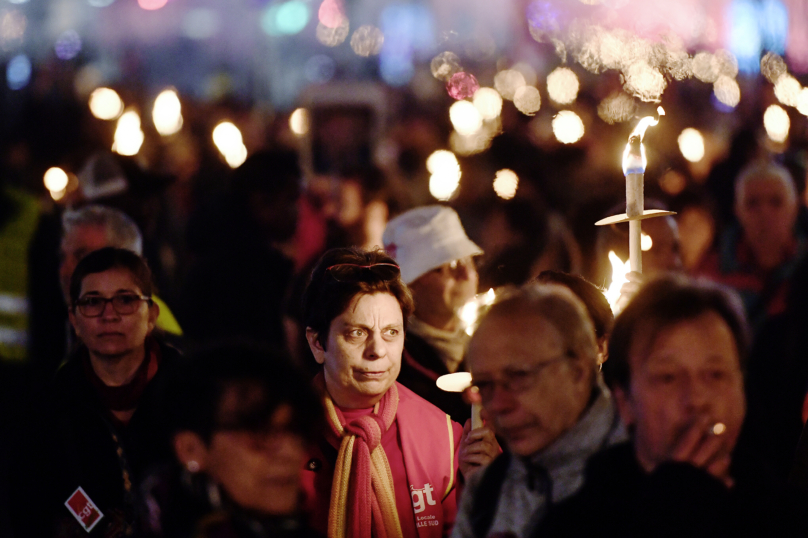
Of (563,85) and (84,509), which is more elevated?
(563,85)

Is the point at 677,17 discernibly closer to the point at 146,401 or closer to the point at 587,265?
the point at 587,265

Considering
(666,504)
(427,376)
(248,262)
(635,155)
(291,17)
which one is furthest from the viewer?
(291,17)

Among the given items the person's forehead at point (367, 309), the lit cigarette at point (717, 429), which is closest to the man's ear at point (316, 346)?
the person's forehead at point (367, 309)

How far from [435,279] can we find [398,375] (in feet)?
2.81

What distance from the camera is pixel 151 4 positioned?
29.5 metres

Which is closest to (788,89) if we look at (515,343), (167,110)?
(167,110)

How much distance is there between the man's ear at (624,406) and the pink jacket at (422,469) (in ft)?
3.11

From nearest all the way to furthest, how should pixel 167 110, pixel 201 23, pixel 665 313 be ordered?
pixel 665 313 → pixel 167 110 → pixel 201 23

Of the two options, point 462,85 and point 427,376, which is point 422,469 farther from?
point 462,85

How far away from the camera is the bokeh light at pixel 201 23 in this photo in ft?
118

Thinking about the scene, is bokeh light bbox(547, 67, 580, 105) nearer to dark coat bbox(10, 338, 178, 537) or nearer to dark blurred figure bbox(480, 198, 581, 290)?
dark blurred figure bbox(480, 198, 581, 290)

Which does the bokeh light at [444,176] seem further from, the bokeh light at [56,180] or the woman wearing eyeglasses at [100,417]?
the woman wearing eyeglasses at [100,417]

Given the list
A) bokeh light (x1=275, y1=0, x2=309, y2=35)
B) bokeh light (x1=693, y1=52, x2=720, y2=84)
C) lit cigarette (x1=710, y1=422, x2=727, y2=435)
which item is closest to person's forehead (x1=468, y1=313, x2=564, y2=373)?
lit cigarette (x1=710, y1=422, x2=727, y2=435)

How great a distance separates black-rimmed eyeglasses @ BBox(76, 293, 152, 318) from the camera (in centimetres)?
312
